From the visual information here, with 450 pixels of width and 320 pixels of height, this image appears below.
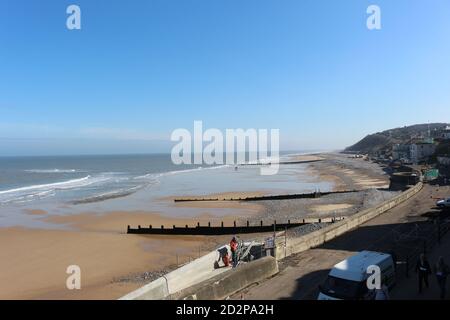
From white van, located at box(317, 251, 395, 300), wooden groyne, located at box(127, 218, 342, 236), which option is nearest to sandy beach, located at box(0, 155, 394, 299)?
wooden groyne, located at box(127, 218, 342, 236)

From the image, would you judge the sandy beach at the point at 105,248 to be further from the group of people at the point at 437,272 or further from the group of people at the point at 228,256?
the group of people at the point at 437,272

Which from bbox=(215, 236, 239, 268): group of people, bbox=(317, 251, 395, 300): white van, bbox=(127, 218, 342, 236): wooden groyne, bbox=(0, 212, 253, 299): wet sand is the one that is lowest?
bbox=(0, 212, 253, 299): wet sand

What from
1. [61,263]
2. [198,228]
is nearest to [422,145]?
[198,228]

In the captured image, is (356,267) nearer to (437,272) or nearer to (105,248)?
(437,272)

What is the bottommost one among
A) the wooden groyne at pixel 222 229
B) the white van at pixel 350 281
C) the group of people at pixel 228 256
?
the wooden groyne at pixel 222 229

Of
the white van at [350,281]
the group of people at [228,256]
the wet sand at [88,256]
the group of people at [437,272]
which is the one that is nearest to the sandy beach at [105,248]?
the wet sand at [88,256]

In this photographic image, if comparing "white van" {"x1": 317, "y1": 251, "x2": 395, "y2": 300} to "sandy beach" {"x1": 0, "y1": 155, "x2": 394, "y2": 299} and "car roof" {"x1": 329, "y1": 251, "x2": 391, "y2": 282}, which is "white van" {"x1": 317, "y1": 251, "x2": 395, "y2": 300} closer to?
"car roof" {"x1": 329, "y1": 251, "x2": 391, "y2": 282}

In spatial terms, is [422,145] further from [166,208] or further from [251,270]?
[251,270]
